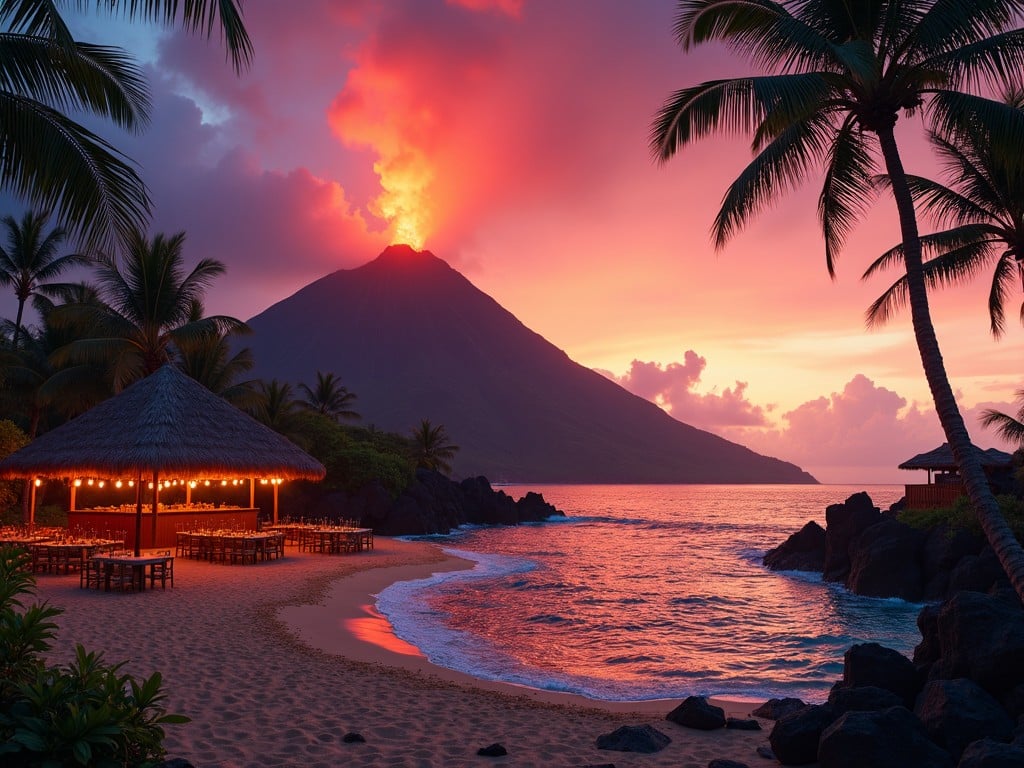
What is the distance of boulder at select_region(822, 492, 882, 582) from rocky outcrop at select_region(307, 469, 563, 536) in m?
21.4

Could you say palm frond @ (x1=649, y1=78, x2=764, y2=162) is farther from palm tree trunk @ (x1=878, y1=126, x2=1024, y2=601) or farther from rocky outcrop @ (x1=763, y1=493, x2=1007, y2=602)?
rocky outcrop @ (x1=763, y1=493, x2=1007, y2=602)

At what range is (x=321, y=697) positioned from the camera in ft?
25.9

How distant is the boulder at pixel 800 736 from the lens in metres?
6.21

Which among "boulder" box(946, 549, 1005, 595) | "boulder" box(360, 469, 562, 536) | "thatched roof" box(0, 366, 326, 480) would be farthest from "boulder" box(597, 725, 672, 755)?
"boulder" box(360, 469, 562, 536)

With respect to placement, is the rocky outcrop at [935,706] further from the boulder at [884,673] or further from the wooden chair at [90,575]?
the wooden chair at [90,575]

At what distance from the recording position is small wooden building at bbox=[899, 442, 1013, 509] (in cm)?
2415

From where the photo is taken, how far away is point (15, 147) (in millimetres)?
7203

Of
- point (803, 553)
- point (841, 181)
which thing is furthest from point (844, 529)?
point (841, 181)

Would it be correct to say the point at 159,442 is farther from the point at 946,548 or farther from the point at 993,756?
the point at 946,548

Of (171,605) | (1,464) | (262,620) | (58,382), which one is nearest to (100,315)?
(58,382)

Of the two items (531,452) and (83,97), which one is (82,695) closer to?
(83,97)

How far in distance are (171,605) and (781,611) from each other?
49.0 feet

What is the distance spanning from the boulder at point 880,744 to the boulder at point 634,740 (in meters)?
1.58

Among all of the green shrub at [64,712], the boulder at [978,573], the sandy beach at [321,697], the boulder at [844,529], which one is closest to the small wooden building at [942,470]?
the boulder at [844,529]
